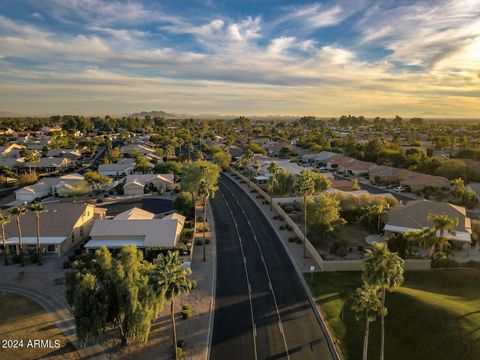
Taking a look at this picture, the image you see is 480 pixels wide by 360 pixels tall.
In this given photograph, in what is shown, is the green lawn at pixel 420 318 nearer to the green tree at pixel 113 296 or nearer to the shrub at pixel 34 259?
the green tree at pixel 113 296

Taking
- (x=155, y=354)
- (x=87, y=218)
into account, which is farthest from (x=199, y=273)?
(x=87, y=218)

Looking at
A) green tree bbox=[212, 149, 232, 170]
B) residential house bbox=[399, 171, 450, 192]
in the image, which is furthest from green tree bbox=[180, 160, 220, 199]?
residential house bbox=[399, 171, 450, 192]

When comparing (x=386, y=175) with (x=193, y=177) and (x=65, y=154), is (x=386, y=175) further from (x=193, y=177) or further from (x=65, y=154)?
(x=65, y=154)

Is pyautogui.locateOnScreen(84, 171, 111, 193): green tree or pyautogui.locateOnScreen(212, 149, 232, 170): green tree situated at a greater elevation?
pyautogui.locateOnScreen(212, 149, 232, 170): green tree

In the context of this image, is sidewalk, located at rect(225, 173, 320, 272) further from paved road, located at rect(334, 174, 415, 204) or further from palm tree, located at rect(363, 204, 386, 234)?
paved road, located at rect(334, 174, 415, 204)

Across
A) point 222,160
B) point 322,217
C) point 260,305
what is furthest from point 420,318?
point 222,160

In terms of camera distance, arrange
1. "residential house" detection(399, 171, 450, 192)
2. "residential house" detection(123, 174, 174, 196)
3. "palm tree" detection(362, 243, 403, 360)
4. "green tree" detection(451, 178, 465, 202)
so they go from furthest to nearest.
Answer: "residential house" detection(399, 171, 450, 192) < "residential house" detection(123, 174, 174, 196) < "green tree" detection(451, 178, 465, 202) < "palm tree" detection(362, 243, 403, 360)

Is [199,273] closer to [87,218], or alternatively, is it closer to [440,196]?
[87,218]
